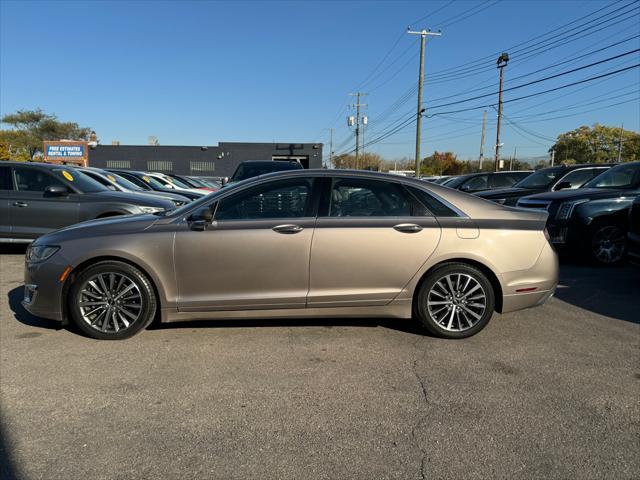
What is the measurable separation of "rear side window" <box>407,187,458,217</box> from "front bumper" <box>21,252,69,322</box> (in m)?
3.35

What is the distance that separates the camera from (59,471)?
8.09ft

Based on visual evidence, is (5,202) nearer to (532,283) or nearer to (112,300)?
(112,300)

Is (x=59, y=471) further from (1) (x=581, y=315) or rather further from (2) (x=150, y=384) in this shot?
(1) (x=581, y=315)

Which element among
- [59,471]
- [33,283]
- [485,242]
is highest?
[485,242]

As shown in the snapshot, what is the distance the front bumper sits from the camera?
4258 mm

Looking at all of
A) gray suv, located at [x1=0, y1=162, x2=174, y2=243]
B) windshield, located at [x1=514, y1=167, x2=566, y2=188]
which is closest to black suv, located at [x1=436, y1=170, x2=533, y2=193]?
windshield, located at [x1=514, y1=167, x2=566, y2=188]

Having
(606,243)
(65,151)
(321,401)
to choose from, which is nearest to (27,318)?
(321,401)

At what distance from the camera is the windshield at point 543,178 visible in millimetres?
11016

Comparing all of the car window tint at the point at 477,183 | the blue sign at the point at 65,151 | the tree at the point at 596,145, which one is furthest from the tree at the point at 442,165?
A: the car window tint at the point at 477,183

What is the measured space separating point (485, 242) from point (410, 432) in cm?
214

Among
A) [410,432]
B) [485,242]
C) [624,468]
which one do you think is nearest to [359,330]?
[485,242]

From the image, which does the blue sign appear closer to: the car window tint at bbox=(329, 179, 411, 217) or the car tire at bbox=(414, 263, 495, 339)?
the car window tint at bbox=(329, 179, 411, 217)

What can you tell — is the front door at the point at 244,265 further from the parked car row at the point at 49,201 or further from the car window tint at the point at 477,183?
the car window tint at the point at 477,183

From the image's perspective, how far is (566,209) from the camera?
8070 millimetres
